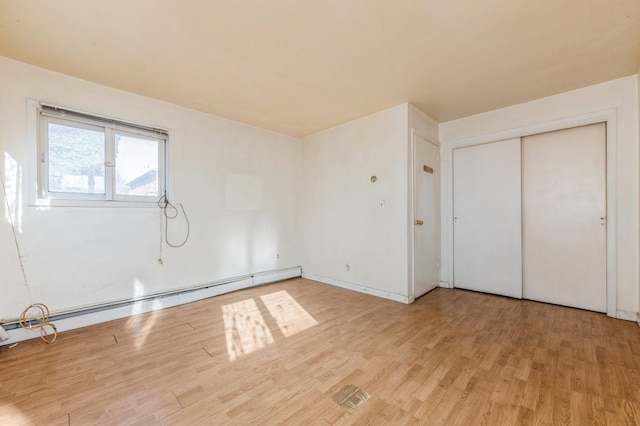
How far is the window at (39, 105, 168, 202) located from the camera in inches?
108

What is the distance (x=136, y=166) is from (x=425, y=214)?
400cm

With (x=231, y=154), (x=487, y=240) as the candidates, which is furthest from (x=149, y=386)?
(x=487, y=240)

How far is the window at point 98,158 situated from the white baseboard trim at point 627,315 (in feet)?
18.6

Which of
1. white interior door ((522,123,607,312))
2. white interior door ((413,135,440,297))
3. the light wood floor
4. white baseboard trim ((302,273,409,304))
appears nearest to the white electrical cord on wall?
the light wood floor

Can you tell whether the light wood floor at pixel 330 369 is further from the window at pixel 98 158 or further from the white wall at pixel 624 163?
the window at pixel 98 158

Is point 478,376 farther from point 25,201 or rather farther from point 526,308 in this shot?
point 25,201

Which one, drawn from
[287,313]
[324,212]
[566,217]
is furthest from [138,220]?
[566,217]

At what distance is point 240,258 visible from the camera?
13.8ft

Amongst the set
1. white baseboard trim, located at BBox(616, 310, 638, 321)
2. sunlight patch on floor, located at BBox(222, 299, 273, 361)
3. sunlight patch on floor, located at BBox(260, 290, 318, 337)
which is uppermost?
white baseboard trim, located at BBox(616, 310, 638, 321)

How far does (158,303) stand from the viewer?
334 centimetres

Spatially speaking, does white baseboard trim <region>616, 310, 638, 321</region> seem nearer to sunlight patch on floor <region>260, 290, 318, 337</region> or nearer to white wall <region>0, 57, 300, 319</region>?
sunlight patch on floor <region>260, 290, 318, 337</region>

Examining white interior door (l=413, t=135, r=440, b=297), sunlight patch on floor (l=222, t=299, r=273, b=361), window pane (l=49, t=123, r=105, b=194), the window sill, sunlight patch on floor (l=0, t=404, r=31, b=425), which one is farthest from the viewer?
white interior door (l=413, t=135, r=440, b=297)

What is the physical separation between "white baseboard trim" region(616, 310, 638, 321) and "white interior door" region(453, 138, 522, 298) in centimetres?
91

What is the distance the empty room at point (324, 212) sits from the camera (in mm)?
1850
